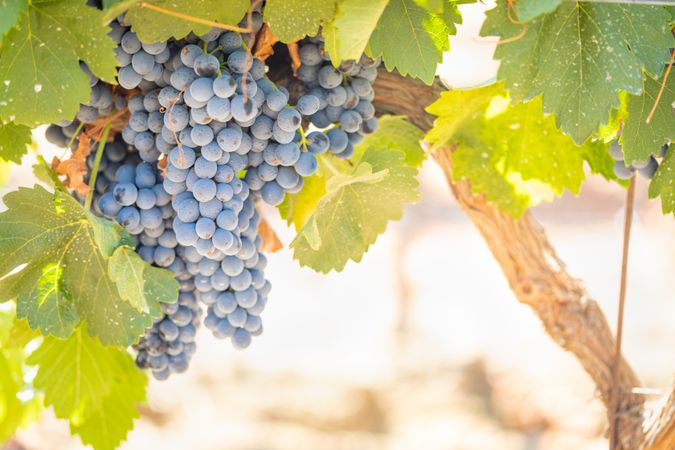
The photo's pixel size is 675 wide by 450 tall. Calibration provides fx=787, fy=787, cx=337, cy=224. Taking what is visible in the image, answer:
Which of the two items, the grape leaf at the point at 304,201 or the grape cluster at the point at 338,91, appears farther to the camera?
the grape leaf at the point at 304,201

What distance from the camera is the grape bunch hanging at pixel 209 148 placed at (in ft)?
2.36

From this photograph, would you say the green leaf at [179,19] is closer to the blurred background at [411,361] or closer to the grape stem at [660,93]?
the grape stem at [660,93]

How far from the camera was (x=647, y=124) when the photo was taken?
75cm

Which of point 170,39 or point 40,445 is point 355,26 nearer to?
point 170,39

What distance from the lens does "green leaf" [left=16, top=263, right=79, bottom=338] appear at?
2.52 ft

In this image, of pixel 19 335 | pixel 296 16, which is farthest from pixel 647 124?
pixel 19 335

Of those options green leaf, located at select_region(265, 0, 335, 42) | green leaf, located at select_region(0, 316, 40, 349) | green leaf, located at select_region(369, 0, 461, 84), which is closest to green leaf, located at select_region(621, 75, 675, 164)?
green leaf, located at select_region(369, 0, 461, 84)

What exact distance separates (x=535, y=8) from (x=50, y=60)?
0.41 m

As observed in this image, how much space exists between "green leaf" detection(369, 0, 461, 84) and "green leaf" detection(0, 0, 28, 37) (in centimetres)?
30

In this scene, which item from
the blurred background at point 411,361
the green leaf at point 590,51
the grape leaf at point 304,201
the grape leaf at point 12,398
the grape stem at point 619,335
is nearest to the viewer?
the green leaf at point 590,51

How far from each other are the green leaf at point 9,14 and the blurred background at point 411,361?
2450 millimetres

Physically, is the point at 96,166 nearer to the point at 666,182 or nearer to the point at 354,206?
the point at 354,206

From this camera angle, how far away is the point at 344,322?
360 cm

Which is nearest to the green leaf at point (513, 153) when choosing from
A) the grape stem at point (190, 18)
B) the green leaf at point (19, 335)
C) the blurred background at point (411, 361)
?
the grape stem at point (190, 18)
